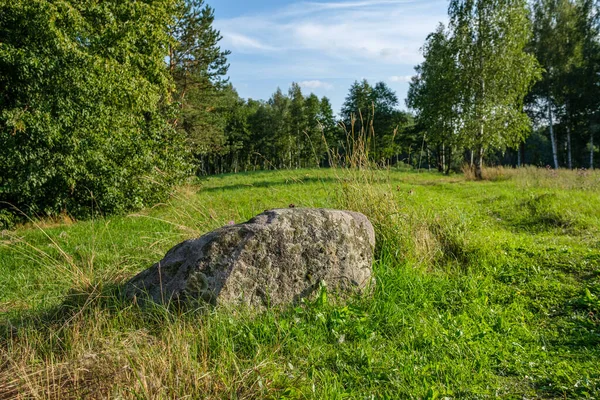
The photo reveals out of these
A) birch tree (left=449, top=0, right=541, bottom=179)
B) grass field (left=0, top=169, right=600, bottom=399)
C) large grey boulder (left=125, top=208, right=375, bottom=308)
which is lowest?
grass field (left=0, top=169, right=600, bottom=399)

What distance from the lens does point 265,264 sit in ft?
11.5

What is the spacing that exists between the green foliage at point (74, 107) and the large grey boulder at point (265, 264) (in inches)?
302

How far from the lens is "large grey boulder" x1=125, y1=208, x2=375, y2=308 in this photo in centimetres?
334

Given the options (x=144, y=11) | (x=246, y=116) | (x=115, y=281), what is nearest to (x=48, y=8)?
(x=144, y=11)

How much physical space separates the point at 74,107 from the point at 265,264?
9546mm

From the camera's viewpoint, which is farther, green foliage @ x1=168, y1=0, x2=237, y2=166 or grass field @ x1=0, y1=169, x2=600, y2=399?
green foliage @ x1=168, y1=0, x2=237, y2=166

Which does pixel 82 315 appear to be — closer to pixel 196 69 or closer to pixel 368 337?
pixel 368 337

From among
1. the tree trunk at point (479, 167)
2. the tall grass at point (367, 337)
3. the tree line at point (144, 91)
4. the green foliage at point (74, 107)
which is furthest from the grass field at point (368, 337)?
the tree trunk at point (479, 167)

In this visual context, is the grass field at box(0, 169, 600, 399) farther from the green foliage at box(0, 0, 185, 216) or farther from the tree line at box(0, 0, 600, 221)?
the green foliage at box(0, 0, 185, 216)

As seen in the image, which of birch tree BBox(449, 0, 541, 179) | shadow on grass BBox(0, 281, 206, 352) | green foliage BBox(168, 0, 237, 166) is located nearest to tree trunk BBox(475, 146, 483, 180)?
birch tree BBox(449, 0, 541, 179)

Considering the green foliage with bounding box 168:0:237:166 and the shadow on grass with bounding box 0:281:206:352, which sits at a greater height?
the green foliage with bounding box 168:0:237:166

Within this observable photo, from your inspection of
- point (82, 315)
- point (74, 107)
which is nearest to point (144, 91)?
point (74, 107)

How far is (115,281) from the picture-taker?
13.2 ft

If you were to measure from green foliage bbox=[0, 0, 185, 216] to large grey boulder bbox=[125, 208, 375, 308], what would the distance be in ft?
25.2
